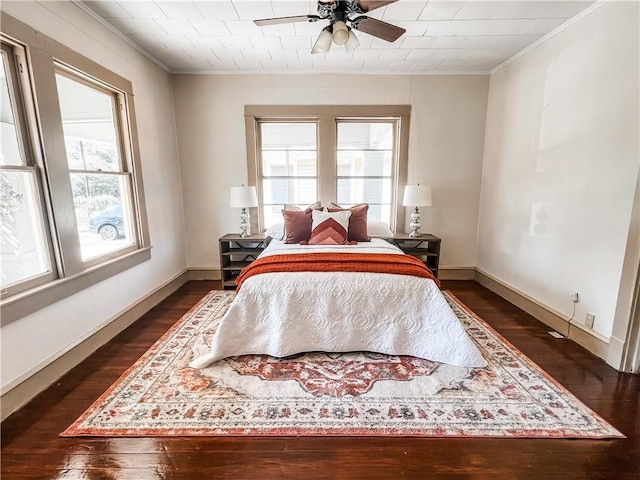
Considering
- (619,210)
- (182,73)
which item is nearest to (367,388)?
(619,210)

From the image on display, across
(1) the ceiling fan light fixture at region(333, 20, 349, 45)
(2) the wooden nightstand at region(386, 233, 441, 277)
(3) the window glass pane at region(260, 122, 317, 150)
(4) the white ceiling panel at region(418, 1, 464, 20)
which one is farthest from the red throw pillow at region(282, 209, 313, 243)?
(4) the white ceiling panel at region(418, 1, 464, 20)

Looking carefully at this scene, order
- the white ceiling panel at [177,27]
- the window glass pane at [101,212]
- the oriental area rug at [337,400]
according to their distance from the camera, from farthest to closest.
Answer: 1. the white ceiling panel at [177,27]
2. the window glass pane at [101,212]
3. the oriental area rug at [337,400]

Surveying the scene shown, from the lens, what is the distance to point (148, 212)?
10.1 ft

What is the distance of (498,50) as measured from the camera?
2982mm

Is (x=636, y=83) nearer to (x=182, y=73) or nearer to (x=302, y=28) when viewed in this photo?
(x=302, y=28)

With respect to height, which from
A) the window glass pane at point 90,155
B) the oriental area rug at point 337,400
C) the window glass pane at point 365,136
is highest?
the window glass pane at point 365,136

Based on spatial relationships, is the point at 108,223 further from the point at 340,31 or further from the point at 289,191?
the point at 340,31

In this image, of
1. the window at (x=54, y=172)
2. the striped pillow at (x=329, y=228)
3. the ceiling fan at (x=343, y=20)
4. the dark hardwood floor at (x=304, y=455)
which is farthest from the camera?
the striped pillow at (x=329, y=228)

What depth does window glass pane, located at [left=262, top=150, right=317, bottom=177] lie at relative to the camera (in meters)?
3.86

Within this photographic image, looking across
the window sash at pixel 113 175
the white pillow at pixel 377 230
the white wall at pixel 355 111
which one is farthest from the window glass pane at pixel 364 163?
the window sash at pixel 113 175

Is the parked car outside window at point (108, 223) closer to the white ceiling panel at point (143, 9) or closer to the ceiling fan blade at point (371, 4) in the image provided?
the white ceiling panel at point (143, 9)

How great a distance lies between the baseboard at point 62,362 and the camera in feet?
5.38

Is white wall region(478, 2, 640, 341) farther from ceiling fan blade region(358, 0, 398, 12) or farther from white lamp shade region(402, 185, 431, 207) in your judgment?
ceiling fan blade region(358, 0, 398, 12)

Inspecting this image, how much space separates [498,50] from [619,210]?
2.01m
